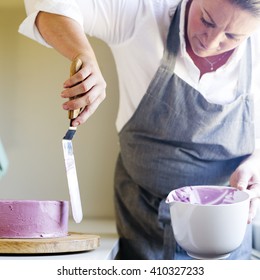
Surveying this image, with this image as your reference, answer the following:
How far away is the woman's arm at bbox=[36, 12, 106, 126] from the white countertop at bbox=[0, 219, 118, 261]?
0.30 feet

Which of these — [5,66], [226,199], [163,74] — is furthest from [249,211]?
[5,66]

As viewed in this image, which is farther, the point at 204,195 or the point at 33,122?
the point at 33,122

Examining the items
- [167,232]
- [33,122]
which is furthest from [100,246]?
[33,122]

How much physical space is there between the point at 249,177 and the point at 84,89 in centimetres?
15

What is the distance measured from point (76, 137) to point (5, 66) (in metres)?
0.10

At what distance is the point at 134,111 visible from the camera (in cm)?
55

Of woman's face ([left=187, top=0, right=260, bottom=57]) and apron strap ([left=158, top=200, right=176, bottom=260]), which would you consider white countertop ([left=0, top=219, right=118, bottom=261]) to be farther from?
woman's face ([left=187, top=0, right=260, bottom=57])

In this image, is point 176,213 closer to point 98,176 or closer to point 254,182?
point 254,182

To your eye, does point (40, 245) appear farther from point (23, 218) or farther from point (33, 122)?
point (33, 122)

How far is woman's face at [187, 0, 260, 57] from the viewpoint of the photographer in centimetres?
49

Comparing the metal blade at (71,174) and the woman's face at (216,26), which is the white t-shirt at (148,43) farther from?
the metal blade at (71,174)

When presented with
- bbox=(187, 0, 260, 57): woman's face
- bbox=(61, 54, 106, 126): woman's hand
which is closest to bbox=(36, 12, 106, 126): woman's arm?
bbox=(61, 54, 106, 126): woman's hand

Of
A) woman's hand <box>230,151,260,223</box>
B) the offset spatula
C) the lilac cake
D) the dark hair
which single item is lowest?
the lilac cake

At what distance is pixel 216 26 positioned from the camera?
1.63ft
